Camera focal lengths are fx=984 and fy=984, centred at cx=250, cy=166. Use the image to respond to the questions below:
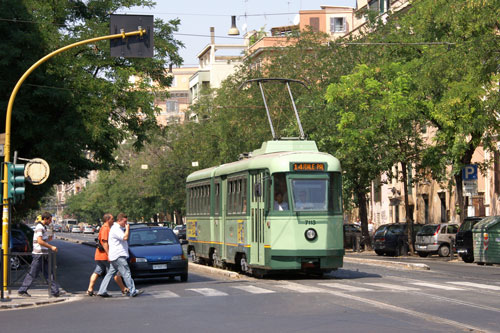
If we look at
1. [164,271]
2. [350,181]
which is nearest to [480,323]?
[164,271]

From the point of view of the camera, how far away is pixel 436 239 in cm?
4350

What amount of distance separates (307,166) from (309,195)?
73cm

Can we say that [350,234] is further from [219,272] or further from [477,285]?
[477,285]

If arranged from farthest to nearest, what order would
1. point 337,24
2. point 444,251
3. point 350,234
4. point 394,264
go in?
point 337,24
point 350,234
point 444,251
point 394,264

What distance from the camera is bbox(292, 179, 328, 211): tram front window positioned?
24.5m

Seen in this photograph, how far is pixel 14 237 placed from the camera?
39.4m

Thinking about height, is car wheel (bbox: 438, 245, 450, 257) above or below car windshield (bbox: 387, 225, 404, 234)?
below

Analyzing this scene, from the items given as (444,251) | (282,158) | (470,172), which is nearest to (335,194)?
(282,158)

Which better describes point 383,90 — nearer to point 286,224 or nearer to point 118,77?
point 118,77

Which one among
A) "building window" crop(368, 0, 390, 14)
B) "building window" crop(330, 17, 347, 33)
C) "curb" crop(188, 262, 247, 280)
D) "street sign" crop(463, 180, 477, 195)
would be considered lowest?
"curb" crop(188, 262, 247, 280)

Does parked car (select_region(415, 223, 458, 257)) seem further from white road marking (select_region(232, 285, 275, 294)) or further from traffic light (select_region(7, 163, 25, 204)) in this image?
traffic light (select_region(7, 163, 25, 204))

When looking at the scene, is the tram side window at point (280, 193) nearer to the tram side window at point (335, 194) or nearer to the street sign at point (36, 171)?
the tram side window at point (335, 194)

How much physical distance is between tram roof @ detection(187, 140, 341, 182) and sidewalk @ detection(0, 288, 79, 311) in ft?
20.0

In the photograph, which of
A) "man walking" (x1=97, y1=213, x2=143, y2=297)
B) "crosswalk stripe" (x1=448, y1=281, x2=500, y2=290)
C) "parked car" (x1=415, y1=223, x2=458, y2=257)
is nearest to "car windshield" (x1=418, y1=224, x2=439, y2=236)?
"parked car" (x1=415, y1=223, x2=458, y2=257)
